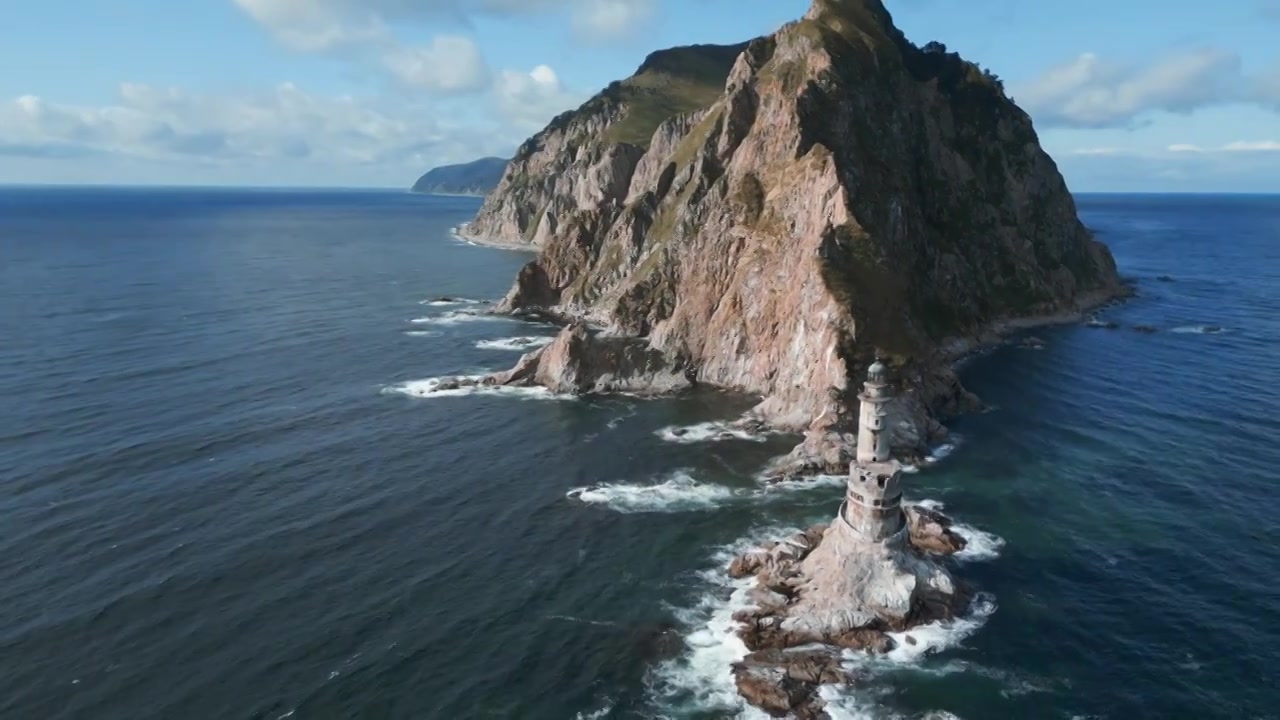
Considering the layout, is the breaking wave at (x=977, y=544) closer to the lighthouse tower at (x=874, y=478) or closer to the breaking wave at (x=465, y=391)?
the lighthouse tower at (x=874, y=478)

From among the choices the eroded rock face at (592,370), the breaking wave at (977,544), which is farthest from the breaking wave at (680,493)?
the eroded rock face at (592,370)

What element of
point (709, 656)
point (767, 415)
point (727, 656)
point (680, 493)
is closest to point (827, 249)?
point (767, 415)

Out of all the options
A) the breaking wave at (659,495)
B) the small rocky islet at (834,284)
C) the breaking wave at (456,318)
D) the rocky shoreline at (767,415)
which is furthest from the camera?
the breaking wave at (456,318)

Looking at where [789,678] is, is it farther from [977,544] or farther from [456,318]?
[456,318]

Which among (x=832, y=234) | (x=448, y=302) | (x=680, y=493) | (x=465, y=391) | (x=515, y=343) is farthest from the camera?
(x=448, y=302)

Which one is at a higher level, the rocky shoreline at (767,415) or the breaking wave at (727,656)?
the rocky shoreline at (767,415)

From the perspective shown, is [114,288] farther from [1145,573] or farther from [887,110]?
[1145,573]

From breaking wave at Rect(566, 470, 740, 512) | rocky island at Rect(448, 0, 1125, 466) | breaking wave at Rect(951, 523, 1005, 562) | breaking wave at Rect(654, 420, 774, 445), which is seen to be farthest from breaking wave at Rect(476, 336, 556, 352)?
breaking wave at Rect(951, 523, 1005, 562)
